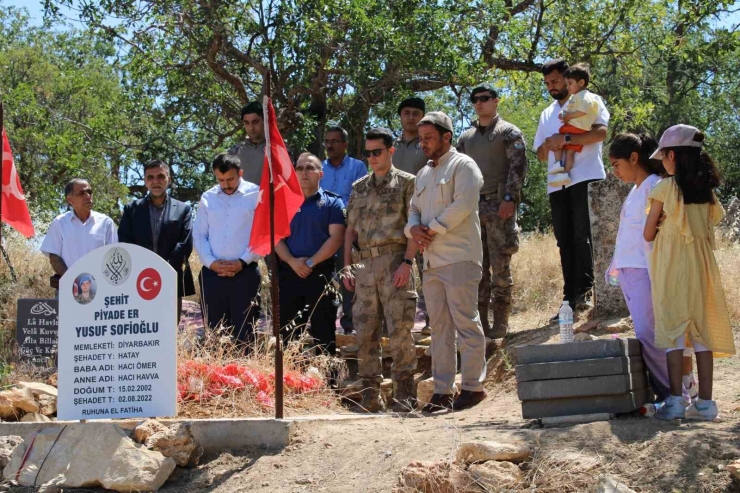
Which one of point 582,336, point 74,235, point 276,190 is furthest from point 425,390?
point 74,235

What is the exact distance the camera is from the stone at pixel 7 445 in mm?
5996

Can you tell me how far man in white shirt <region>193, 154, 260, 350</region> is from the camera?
7.94 meters

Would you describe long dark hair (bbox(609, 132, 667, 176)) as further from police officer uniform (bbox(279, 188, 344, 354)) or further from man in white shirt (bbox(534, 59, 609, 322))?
police officer uniform (bbox(279, 188, 344, 354))

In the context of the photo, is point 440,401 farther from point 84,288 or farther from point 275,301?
point 84,288

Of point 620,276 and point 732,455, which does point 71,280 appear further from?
point 732,455

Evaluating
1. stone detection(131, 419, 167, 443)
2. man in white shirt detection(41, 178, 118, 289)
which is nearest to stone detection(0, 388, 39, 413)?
stone detection(131, 419, 167, 443)

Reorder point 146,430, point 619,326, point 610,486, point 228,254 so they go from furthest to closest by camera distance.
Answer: point 228,254 < point 619,326 < point 146,430 < point 610,486

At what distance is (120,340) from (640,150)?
3497 mm

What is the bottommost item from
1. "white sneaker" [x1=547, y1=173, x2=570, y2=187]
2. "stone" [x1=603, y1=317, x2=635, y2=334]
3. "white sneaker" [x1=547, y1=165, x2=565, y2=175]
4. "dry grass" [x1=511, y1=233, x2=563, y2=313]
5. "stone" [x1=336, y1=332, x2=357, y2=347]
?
"stone" [x1=336, y1=332, x2=357, y2=347]

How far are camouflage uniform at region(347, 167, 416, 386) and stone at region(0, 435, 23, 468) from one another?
8.43 ft

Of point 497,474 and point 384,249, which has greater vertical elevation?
point 384,249

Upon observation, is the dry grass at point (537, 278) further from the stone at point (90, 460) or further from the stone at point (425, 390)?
the stone at point (90, 460)

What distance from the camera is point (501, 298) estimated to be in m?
8.33

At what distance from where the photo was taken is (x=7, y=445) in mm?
6125
